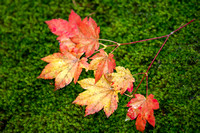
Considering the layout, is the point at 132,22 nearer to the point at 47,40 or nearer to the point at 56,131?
the point at 47,40

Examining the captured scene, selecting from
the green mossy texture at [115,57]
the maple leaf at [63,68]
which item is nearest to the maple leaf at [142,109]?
the green mossy texture at [115,57]

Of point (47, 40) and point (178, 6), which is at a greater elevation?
point (178, 6)

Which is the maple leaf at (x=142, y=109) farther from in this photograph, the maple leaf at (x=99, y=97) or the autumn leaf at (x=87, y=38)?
the autumn leaf at (x=87, y=38)

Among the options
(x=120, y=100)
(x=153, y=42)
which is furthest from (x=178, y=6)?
(x=120, y=100)

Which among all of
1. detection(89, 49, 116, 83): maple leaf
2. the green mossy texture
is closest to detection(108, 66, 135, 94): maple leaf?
detection(89, 49, 116, 83): maple leaf

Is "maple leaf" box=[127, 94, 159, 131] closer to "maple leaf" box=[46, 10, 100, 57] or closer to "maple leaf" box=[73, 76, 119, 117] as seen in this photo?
"maple leaf" box=[73, 76, 119, 117]
